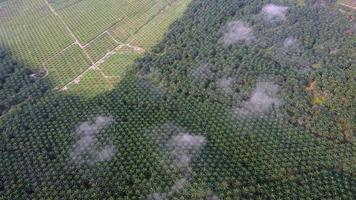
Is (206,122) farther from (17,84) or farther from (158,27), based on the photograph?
(17,84)

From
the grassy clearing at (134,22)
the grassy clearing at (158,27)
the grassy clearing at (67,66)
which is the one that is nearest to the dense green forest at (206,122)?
the grassy clearing at (67,66)

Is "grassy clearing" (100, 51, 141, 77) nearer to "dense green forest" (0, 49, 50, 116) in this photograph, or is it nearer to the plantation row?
the plantation row

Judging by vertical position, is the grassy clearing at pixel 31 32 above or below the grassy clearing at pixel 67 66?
above

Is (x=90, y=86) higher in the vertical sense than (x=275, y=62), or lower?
higher

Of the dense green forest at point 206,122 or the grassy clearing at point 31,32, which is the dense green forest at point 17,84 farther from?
the grassy clearing at point 31,32

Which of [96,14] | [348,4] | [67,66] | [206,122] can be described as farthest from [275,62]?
[96,14]

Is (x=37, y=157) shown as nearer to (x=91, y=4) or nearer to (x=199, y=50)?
(x=199, y=50)
